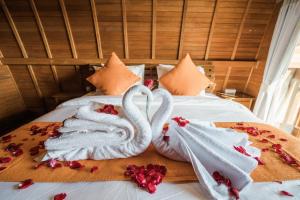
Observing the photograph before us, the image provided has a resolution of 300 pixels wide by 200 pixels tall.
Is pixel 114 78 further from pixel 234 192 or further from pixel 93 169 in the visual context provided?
pixel 234 192

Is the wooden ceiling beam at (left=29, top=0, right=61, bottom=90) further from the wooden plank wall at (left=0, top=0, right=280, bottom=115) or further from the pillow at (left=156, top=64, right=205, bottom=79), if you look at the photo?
the pillow at (left=156, top=64, right=205, bottom=79)

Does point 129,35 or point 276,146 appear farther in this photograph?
point 129,35

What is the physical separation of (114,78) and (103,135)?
4.37ft

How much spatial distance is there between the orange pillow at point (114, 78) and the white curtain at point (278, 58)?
1.81m

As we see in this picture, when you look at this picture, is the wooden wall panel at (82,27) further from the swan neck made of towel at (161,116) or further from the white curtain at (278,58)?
the white curtain at (278,58)

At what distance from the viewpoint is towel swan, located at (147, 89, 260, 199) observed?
646mm

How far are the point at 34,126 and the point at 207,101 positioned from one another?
1.70 m

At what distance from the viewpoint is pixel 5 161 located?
2.68 ft

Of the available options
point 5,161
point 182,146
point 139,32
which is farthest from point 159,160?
point 139,32

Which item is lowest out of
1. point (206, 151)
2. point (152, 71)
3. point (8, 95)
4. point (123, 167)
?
point (8, 95)

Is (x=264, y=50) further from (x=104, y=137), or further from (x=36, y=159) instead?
(x=36, y=159)

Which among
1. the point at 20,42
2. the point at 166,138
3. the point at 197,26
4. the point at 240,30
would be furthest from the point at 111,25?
the point at 166,138

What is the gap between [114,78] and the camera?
2023 millimetres

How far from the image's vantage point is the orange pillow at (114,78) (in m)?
1.99
